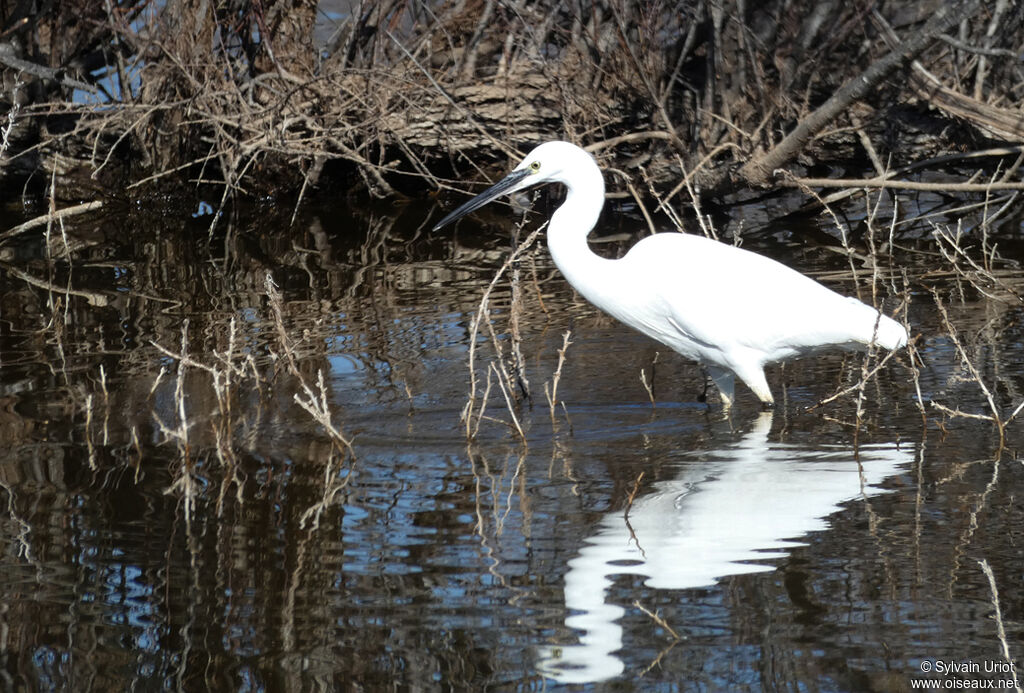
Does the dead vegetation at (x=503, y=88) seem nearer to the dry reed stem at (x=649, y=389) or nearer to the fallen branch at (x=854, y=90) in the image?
the fallen branch at (x=854, y=90)

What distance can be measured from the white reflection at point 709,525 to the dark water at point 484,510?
0.05ft

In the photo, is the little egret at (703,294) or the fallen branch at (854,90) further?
the fallen branch at (854,90)

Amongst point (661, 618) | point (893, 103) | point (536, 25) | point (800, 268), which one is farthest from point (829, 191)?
point (661, 618)

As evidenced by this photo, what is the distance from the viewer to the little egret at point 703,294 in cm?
567

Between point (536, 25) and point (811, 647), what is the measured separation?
23.0 feet

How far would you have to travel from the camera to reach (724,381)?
19.9 feet

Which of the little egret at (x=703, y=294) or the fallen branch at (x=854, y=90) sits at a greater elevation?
the fallen branch at (x=854, y=90)

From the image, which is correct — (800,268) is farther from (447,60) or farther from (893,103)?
(447,60)

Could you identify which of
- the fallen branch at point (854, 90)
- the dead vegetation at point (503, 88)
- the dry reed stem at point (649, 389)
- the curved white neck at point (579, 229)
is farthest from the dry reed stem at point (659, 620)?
the dead vegetation at point (503, 88)

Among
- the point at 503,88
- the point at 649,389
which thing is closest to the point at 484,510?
the point at 649,389

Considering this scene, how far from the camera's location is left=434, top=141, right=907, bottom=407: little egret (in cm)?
567

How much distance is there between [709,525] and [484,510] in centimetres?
80

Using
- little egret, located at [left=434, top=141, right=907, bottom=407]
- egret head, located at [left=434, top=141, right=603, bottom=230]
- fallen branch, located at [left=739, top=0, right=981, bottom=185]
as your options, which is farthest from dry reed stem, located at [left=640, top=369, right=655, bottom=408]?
fallen branch, located at [left=739, top=0, right=981, bottom=185]

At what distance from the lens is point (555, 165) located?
5.80 metres
